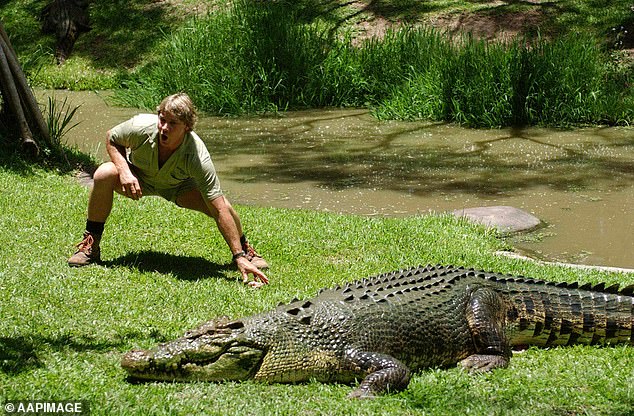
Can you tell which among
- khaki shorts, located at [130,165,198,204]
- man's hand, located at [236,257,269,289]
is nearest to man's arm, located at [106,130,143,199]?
khaki shorts, located at [130,165,198,204]

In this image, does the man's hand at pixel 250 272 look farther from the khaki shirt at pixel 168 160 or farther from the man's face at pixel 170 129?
the man's face at pixel 170 129

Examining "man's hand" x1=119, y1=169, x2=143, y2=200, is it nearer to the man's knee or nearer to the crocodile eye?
the man's knee

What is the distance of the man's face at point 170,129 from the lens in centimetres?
613

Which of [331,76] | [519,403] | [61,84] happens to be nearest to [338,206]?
[519,403]

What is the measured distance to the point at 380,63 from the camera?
15977 mm

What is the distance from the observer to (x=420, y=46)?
15.5 meters

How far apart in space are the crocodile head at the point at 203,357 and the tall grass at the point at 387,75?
1026cm

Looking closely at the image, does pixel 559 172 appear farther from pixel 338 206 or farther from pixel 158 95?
pixel 158 95

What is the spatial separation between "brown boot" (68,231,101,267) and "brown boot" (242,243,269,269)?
107 centimetres

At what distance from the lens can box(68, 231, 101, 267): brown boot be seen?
6350 millimetres

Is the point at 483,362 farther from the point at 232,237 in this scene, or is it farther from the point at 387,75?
the point at 387,75

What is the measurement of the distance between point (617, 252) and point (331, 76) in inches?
355

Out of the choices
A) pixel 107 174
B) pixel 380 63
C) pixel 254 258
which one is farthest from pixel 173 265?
pixel 380 63

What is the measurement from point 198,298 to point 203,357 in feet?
4.47
